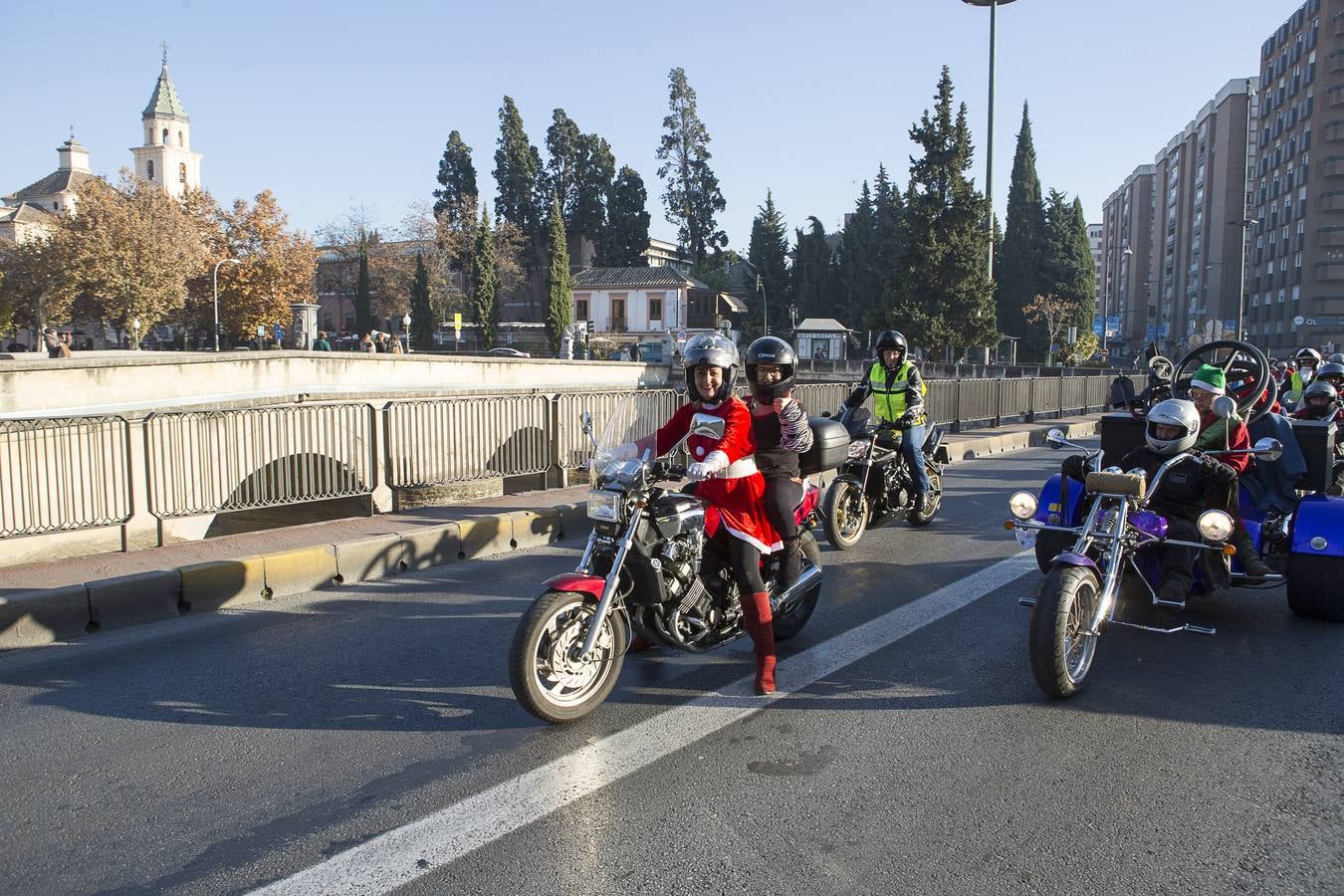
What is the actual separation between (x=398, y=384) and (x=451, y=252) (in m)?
48.4

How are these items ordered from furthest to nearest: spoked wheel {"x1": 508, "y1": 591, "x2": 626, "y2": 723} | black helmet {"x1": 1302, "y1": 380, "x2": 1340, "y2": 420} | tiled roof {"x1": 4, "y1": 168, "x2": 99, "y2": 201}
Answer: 1. tiled roof {"x1": 4, "y1": 168, "x2": 99, "y2": 201}
2. black helmet {"x1": 1302, "y1": 380, "x2": 1340, "y2": 420}
3. spoked wheel {"x1": 508, "y1": 591, "x2": 626, "y2": 723}

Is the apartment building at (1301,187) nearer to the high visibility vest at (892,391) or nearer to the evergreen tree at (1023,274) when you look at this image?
the evergreen tree at (1023,274)

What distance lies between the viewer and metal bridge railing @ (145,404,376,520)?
28.2ft

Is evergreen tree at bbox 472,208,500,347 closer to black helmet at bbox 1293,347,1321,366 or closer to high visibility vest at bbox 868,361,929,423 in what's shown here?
black helmet at bbox 1293,347,1321,366

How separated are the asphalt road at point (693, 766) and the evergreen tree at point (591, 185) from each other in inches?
3238

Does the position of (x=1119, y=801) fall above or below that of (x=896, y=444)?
below

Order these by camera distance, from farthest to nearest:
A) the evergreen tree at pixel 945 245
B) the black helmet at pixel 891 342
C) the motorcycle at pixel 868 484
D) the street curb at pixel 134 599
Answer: the evergreen tree at pixel 945 245 < the black helmet at pixel 891 342 < the motorcycle at pixel 868 484 < the street curb at pixel 134 599

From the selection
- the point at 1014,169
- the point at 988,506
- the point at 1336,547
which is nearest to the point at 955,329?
the point at 988,506

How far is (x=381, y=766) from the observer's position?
4172 millimetres

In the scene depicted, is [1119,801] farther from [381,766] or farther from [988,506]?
[988,506]

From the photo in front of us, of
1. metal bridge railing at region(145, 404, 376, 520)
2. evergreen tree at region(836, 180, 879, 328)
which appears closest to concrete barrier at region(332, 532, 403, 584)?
metal bridge railing at region(145, 404, 376, 520)

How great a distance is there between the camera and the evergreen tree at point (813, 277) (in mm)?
75562

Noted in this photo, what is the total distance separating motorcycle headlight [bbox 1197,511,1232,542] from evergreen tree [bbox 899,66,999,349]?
32.6m

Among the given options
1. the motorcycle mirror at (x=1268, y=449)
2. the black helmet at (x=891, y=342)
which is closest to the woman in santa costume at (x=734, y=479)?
the motorcycle mirror at (x=1268, y=449)
